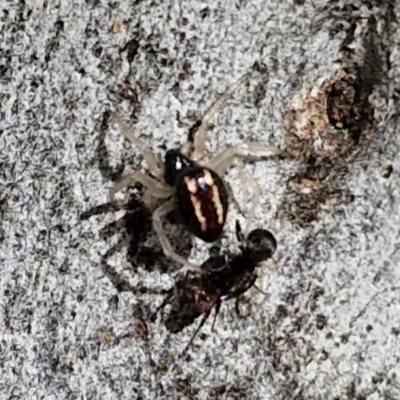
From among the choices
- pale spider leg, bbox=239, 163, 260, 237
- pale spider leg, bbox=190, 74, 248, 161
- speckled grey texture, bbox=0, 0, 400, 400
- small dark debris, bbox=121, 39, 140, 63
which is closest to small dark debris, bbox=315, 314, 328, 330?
speckled grey texture, bbox=0, 0, 400, 400

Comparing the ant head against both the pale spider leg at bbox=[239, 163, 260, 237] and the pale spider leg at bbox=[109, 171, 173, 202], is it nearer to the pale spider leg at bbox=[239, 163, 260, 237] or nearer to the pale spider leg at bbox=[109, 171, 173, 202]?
the pale spider leg at bbox=[239, 163, 260, 237]

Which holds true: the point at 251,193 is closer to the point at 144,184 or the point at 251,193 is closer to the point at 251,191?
the point at 251,191

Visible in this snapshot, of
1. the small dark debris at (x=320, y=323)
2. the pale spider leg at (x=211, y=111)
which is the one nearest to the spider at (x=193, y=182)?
the pale spider leg at (x=211, y=111)

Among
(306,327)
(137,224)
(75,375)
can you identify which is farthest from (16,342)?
(306,327)

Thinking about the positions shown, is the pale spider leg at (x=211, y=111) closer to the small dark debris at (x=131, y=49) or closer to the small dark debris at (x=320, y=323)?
the small dark debris at (x=131, y=49)

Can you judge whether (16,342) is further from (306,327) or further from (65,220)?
(306,327)

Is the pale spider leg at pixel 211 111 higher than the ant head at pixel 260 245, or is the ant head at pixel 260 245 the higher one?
the pale spider leg at pixel 211 111

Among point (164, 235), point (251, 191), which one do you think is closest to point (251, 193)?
point (251, 191)
